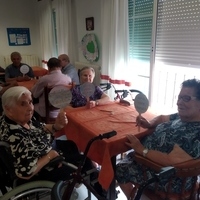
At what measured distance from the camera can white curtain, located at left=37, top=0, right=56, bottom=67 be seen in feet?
16.7

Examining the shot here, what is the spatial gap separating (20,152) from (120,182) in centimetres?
70

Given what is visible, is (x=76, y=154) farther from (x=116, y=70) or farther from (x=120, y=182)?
(x=116, y=70)

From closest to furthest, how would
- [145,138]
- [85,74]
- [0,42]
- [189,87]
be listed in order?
[189,87], [145,138], [85,74], [0,42]

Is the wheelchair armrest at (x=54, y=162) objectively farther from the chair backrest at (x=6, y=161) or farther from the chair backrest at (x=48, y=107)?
the chair backrest at (x=48, y=107)

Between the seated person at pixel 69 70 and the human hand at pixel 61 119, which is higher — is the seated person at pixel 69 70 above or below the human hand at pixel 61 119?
above

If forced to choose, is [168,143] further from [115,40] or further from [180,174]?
[115,40]

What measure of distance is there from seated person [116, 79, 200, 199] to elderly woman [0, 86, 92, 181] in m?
0.44

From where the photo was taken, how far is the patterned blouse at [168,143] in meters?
1.13

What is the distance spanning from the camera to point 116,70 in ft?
9.74

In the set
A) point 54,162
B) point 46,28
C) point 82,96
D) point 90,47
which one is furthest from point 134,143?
point 46,28

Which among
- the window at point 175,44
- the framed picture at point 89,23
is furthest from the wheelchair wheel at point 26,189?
the framed picture at point 89,23

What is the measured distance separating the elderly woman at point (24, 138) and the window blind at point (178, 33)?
5.57 feet

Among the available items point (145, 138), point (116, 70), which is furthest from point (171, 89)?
point (145, 138)

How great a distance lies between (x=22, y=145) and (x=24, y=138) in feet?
Answer: 0.15
